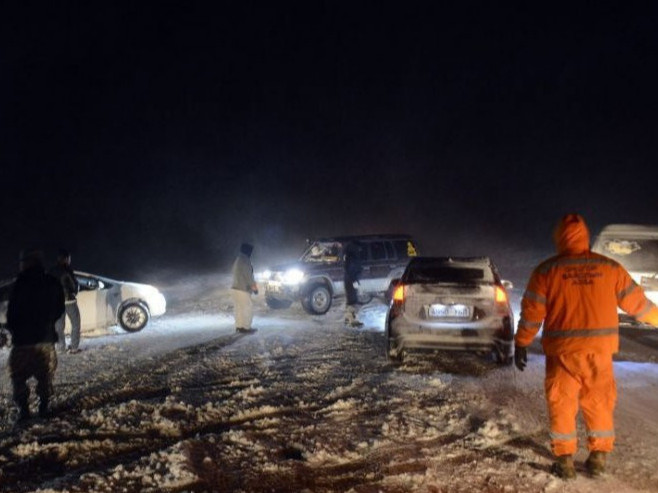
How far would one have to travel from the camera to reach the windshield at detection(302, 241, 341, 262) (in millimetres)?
15148

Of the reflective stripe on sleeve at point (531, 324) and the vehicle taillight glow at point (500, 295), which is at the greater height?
the vehicle taillight glow at point (500, 295)


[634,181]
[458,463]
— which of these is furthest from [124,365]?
[634,181]

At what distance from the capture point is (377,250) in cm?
1568

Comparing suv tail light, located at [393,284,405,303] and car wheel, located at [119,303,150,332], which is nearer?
suv tail light, located at [393,284,405,303]

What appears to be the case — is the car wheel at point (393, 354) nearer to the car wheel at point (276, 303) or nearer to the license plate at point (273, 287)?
the license plate at point (273, 287)

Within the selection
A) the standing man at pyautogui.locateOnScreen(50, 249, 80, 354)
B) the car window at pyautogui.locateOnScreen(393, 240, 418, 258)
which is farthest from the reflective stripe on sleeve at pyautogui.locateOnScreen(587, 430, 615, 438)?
the car window at pyautogui.locateOnScreen(393, 240, 418, 258)

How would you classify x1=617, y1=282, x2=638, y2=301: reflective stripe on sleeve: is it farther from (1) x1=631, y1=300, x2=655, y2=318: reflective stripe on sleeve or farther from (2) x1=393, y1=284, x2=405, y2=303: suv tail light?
(2) x1=393, y1=284, x2=405, y2=303: suv tail light

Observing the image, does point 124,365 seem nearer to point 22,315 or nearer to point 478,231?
point 22,315

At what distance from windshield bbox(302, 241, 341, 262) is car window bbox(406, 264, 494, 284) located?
6.10 m

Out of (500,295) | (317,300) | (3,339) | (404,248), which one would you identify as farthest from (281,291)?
(500,295)

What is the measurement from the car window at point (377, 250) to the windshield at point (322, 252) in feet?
2.95

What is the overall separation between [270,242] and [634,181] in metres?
45.4

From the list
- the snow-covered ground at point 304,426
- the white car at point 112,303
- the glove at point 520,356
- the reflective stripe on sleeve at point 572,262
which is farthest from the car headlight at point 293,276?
the reflective stripe on sleeve at point 572,262

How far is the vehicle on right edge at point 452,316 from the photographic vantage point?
849cm
